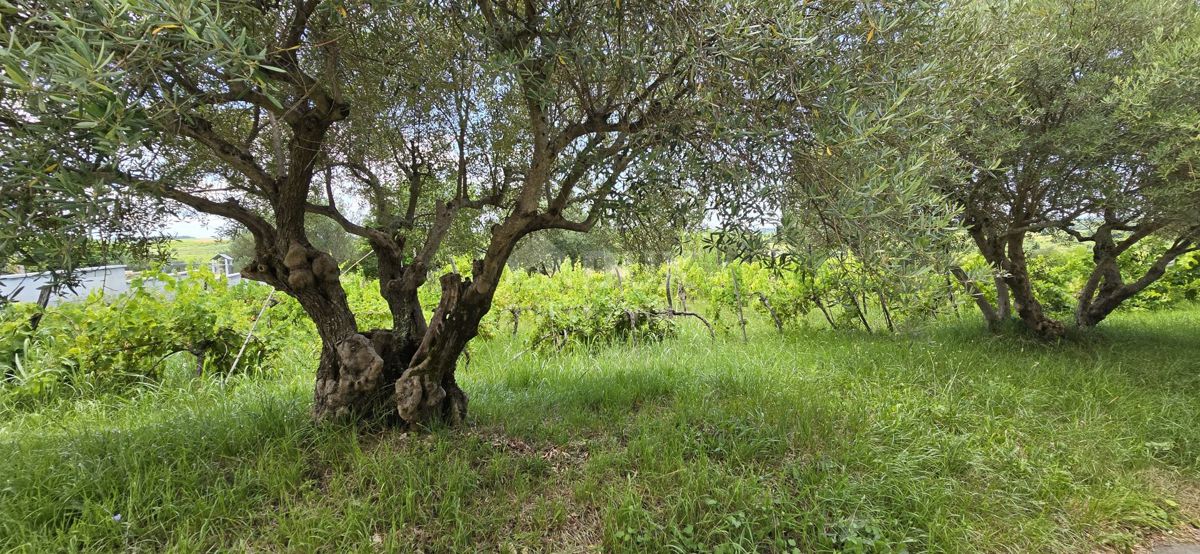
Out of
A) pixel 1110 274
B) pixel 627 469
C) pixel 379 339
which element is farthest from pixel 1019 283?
pixel 379 339

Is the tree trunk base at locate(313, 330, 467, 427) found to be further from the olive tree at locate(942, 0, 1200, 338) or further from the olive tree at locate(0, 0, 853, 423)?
the olive tree at locate(942, 0, 1200, 338)

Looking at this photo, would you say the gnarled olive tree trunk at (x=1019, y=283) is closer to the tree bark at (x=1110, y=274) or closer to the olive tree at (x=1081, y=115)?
the olive tree at (x=1081, y=115)

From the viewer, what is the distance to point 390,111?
11.2 feet

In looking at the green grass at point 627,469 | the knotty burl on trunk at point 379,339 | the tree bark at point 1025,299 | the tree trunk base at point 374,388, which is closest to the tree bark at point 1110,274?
the tree bark at point 1025,299

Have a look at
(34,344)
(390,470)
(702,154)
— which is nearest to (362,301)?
(34,344)

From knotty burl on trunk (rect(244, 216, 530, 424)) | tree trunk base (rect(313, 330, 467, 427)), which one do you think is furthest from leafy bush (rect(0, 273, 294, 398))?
tree trunk base (rect(313, 330, 467, 427))

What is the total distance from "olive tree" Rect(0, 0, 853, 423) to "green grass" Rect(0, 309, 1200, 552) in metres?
0.55

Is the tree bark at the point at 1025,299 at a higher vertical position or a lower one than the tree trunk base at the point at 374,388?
higher

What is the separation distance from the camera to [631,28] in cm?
240

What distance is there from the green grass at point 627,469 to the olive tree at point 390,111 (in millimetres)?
550

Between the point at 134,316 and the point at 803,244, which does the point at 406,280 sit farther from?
the point at 134,316

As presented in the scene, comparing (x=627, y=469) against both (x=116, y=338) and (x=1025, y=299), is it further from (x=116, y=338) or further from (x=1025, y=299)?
(x=1025, y=299)

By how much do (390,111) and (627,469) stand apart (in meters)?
2.88

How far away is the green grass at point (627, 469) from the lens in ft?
8.22
